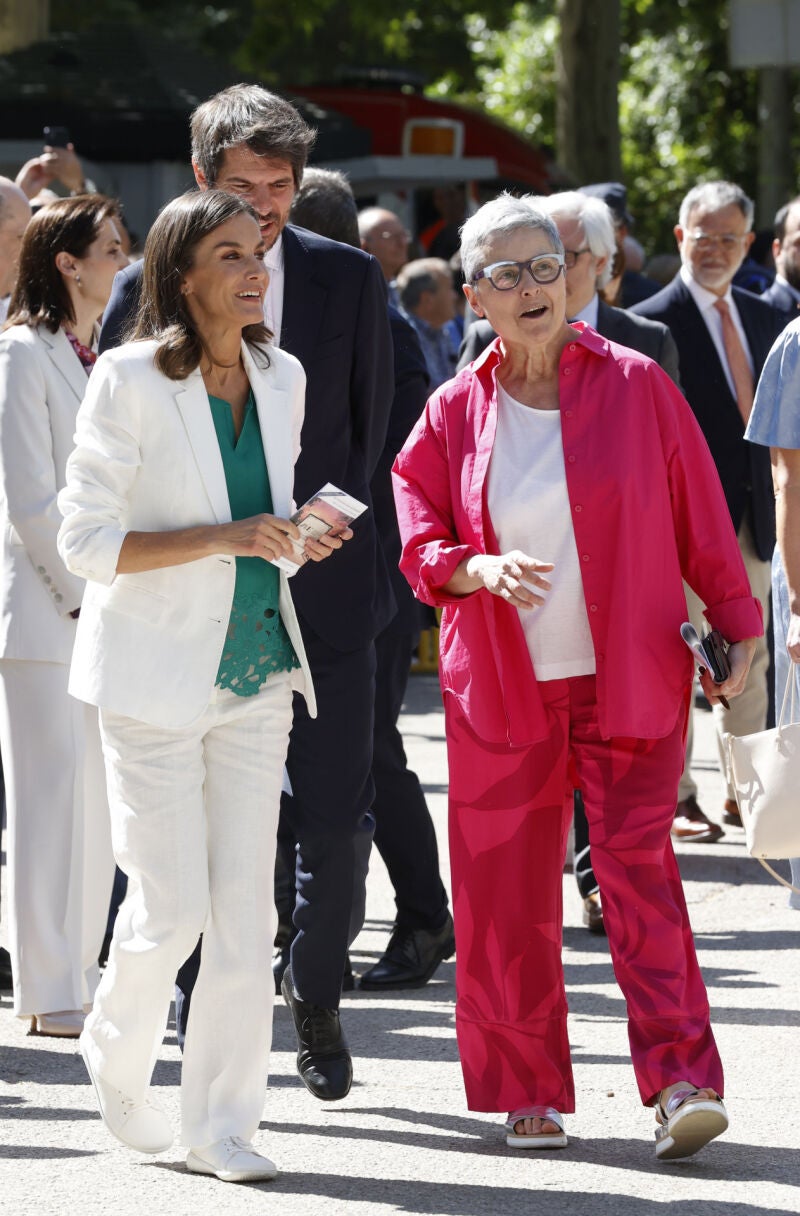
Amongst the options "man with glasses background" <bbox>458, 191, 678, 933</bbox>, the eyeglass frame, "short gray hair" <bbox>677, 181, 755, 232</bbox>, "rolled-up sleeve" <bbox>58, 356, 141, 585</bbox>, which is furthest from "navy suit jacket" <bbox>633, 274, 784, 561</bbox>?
"rolled-up sleeve" <bbox>58, 356, 141, 585</bbox>

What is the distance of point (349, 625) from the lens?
16.5 ft

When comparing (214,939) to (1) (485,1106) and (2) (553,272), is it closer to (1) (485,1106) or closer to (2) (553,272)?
(1) (485,1106)

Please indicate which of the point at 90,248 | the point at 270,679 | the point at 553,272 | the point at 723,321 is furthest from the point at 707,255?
the point at 270,679

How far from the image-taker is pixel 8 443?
5695mm

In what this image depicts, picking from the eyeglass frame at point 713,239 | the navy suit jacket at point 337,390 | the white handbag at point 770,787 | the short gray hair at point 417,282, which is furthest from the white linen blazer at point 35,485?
the short gray hair at point 417,282

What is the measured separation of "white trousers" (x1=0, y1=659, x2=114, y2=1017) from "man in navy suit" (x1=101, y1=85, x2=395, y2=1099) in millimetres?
892

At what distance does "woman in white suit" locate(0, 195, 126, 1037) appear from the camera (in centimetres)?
571

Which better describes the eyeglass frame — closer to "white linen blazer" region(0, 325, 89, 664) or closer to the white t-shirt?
"white linen blazer" region(0, 325, 89, 664)

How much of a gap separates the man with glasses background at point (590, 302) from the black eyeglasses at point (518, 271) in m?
2.03

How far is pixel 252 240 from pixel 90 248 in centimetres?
157

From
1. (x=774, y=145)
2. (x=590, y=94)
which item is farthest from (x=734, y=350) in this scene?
(x=774, y=145)

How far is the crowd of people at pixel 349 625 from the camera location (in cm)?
431

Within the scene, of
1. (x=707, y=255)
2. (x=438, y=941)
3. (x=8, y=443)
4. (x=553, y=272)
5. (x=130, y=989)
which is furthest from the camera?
(x=707, y=255)

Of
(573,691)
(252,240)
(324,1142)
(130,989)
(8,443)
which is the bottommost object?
(324,1142)
